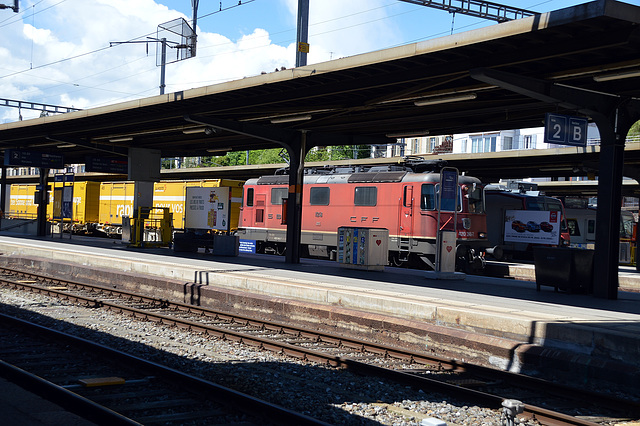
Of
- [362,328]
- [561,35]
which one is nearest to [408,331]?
[362,328]

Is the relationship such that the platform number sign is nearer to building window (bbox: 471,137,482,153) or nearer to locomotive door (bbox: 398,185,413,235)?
locomotive door (bbox: 398,185,413,235)

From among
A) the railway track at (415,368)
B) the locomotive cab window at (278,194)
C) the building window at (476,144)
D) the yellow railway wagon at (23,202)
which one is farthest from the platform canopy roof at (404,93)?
the building window at (476,144)

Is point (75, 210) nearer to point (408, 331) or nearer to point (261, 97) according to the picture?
point (261, 97)

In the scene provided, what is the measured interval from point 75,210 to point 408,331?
37.5 metres

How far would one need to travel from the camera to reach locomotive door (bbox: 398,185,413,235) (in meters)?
22.5

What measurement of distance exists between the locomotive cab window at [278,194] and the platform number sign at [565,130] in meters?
14.5

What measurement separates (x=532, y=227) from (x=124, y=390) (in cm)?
2438

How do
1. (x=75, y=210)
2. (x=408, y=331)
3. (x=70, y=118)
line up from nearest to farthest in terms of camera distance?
(x=408, y=331), (x=70, y=118), (x=75, y=210)

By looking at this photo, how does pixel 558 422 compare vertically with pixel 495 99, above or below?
below

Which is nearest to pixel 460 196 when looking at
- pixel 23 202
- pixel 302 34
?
pixel 302 34

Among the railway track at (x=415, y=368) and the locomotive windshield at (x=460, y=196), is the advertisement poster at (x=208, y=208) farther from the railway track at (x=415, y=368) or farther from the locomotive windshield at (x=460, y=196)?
the railway track at (x=415, y=368)

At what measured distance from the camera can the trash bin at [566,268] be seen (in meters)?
14.5

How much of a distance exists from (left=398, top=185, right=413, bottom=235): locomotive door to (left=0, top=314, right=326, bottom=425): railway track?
1405 centimetres

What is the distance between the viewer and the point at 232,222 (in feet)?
111
